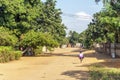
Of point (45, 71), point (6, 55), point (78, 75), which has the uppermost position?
point (6, 55)

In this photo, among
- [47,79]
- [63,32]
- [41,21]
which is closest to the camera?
[47,79]

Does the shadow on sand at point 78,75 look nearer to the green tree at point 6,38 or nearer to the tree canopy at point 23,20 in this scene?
the green tree at point 6,38

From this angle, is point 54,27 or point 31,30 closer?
point 31,30

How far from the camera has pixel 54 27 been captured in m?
79.3

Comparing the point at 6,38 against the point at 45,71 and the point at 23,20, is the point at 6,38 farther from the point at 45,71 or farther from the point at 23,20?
the point at 45,71

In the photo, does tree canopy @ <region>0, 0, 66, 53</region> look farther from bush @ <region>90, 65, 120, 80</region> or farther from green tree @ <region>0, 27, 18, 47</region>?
bush @ <region>90, 65, 120, 80</region>

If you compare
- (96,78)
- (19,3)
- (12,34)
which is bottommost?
(96,78)

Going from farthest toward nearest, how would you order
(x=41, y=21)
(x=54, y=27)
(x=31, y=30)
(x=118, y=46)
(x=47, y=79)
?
(x=54, y=27) < (x=41, y=21) < (x=31, y=30) < (x=118, y=46) < (x=47, y=79)

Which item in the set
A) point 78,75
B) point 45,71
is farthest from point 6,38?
point 78,75

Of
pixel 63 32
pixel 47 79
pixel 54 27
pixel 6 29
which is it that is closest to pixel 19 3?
pixel 6 29

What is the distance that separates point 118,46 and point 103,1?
3246 cm

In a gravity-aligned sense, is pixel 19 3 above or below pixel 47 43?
above

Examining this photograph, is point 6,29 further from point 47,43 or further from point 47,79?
point 47,79

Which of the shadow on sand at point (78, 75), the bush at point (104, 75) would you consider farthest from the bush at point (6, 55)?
the bush at point (104, 75)
